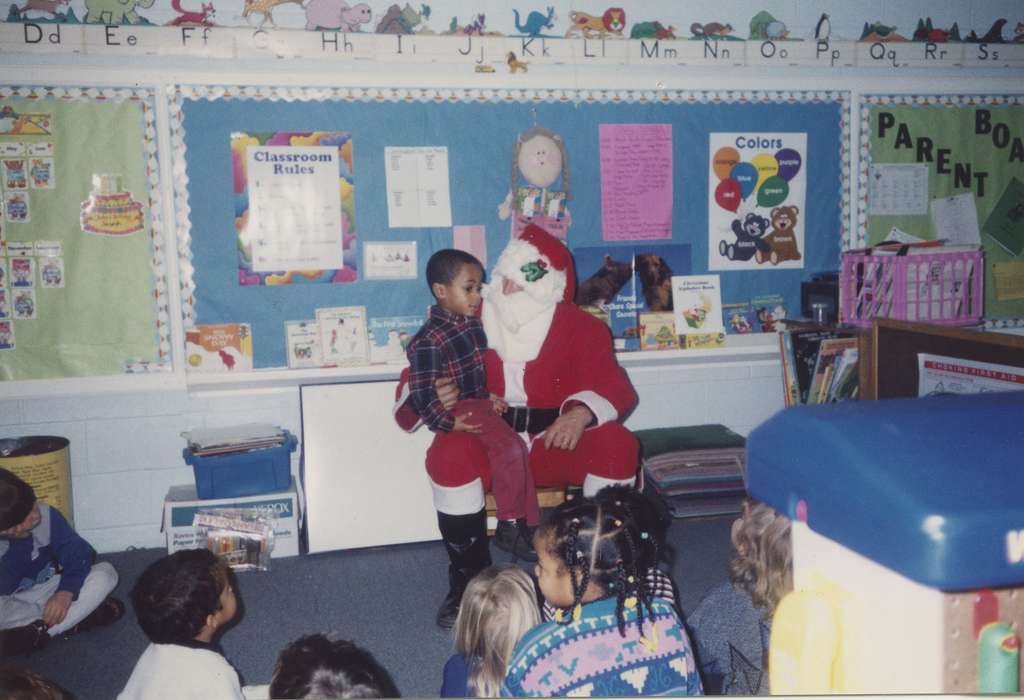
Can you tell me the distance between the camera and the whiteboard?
3014 millimetres

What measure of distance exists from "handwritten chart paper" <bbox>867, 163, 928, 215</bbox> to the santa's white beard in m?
1.70

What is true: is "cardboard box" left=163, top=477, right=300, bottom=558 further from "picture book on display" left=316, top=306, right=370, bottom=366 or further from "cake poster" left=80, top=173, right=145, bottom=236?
"cake poster" left=80, top=173, right=145, bottom=236

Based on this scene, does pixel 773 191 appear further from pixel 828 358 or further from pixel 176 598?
pixel 176 598

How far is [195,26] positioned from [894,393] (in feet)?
8.43

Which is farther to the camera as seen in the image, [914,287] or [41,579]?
[914,287]

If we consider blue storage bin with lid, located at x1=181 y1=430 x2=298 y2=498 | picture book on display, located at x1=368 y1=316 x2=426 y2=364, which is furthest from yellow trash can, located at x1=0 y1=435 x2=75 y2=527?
picture book on display, located at x1=368 y1=316 x2=426 y2=364

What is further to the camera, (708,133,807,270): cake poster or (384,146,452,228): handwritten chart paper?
(708,133,807,270): cake poster

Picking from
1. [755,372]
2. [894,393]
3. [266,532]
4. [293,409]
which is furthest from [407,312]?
[894,393]

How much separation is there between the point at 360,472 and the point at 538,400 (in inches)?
32.4

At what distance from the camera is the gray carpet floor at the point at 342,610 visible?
2.17 m

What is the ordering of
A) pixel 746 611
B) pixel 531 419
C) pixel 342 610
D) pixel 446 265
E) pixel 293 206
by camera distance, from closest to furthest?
pixel 746 611 < pixel 342 610 < pixel 531 419 < pixel 446 265 < pixel 293 206

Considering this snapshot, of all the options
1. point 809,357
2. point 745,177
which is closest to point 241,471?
point 809,357

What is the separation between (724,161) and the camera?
10.9ft

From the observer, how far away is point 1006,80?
3.53 meters
